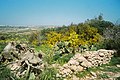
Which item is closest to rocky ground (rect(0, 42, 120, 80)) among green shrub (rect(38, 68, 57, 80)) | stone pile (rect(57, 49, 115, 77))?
stone pile (rect(57, 49, 115, 77))

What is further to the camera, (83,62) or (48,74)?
A: (83,62)

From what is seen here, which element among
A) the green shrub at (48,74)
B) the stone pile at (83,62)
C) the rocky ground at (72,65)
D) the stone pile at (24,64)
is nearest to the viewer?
the green shrub at (48,74)

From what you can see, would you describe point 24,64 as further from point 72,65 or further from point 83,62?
point 83,62

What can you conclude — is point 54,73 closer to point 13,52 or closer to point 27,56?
point 27,56

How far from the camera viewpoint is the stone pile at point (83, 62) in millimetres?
8468

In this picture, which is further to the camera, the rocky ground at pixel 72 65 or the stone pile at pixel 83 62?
the stone pile at pixel 83 62

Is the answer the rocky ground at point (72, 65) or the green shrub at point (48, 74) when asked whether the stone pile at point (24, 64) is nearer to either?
the rocky ground at point (72, 65)

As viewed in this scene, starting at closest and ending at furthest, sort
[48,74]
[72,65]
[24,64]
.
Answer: [48,74] < [24,64] < [72,65]

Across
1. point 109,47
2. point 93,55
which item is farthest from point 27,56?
point 109,47

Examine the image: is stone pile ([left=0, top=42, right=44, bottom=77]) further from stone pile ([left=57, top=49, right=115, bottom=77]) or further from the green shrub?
stone pile ([left=57, top=49, right=115, bottom=77])

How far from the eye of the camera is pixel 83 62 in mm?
9180

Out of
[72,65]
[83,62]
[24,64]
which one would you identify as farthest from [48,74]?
[83,62]

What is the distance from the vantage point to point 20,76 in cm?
739

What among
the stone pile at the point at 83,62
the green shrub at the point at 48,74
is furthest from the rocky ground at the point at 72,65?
the green shrub at the point at 48,74
